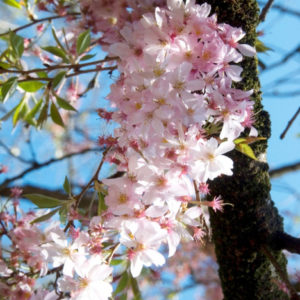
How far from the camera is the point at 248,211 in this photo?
1.09m

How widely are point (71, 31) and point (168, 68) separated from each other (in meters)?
0.73

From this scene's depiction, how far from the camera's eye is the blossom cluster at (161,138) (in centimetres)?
78

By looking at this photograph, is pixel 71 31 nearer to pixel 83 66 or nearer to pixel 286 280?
pixel 83 66

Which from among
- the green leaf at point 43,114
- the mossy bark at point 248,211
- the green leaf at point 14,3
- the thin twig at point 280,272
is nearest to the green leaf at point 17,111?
the green leaf at point 43,114

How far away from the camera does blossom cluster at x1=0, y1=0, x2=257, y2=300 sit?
783mm

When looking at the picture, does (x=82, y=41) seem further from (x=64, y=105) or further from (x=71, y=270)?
(x=71, y=270)

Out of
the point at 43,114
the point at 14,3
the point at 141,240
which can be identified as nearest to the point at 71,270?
the point at 141,240

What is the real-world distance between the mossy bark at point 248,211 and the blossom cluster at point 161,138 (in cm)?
17

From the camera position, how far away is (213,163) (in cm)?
79

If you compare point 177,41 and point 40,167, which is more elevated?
point 40,167

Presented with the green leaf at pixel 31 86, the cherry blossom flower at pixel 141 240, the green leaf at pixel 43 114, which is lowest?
the cherry blossom flower at pixel 141 240

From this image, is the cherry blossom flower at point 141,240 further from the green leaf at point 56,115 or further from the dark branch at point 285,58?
the dark branch at point 285,58

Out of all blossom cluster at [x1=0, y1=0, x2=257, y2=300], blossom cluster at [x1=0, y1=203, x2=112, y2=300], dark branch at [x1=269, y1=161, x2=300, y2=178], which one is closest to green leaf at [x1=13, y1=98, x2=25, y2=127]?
blossom cluster at [x1=0, y1=203, x2=112, y2=300]

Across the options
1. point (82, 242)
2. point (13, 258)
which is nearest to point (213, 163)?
point (82, 242)
